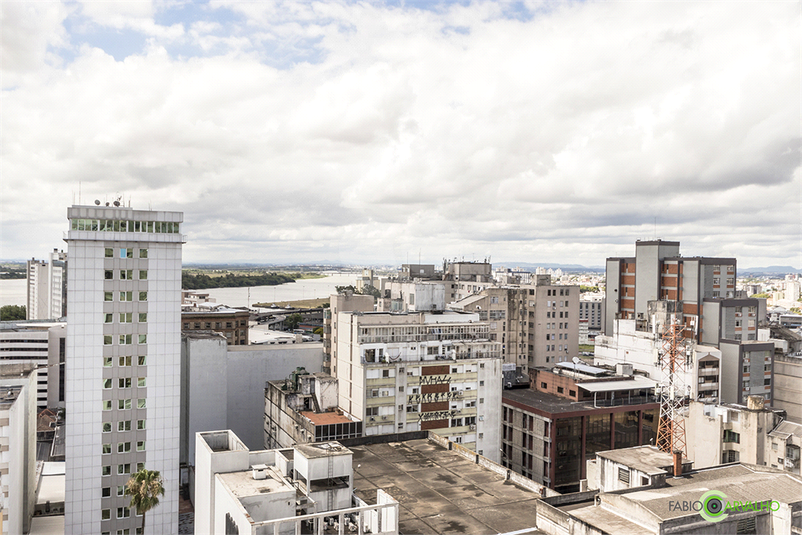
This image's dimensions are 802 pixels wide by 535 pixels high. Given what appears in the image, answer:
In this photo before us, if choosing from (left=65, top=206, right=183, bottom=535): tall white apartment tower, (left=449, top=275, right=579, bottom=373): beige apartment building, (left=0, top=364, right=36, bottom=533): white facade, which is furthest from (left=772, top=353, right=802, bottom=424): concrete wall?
(left=0, top=364, right=36, bottom=533): white facade

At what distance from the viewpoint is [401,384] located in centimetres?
6316

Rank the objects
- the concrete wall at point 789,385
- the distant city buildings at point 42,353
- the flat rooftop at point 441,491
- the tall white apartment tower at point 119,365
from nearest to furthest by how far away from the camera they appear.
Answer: the flat rooftop at point 441,491 → the tall white apartment tower at point 119,365 → the concrete wall at point 789,385 → the distant city buildings at point 42,353

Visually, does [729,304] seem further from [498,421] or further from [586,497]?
[586,497]

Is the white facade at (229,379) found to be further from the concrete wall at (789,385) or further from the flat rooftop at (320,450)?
the concrete wall at (789,385)

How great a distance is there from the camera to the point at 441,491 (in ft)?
139

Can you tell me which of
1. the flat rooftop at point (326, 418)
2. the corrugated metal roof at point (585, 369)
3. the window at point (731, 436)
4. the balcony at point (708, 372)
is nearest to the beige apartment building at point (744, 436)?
the window at point (731, 436)

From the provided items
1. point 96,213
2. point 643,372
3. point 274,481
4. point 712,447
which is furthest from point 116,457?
point 643,372

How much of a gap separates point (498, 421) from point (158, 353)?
1449 inches

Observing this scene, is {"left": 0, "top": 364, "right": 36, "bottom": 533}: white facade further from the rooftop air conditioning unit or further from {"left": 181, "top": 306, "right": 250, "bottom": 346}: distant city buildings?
{"left": 181, "top": 306, "right": 250, "bottom": 346}: distant city buildings

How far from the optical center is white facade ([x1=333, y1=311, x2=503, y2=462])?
62.2 m

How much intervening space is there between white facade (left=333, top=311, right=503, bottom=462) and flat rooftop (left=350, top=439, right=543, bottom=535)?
8044mm

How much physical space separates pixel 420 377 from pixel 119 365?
96.1 feet

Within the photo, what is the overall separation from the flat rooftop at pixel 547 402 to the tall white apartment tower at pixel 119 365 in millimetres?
42316

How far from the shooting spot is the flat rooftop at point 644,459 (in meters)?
33.7
